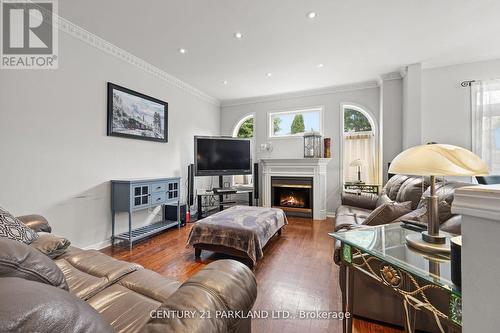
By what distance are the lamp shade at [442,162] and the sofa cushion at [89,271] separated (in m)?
1.66

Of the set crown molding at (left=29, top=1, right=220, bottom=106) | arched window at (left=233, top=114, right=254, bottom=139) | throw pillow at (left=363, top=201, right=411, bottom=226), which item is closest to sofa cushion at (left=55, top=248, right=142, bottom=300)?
throw pillow at (left=363, top=201, right=411, bottom=226)

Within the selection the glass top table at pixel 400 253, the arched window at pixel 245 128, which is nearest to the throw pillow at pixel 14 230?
the glass top table at pixel 400 253

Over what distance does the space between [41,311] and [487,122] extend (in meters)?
4.95

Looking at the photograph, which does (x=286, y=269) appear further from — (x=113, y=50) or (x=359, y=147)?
(x=113, y=50)

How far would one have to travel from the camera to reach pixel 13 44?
7.31 feet

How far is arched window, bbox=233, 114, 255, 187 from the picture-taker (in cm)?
555

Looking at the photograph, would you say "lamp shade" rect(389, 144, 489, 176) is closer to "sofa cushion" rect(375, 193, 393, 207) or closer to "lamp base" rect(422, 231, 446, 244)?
"lamp base" rect(422, 231, 446, 244)

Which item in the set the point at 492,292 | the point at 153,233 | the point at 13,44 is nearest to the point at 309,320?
the point at 492,292

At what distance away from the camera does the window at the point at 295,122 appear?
4930mm

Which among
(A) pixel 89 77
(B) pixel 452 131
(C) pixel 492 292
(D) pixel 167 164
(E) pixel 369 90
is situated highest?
(E) pixel 369 90

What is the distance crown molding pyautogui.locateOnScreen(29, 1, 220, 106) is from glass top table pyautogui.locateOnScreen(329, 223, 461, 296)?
3.54 metres

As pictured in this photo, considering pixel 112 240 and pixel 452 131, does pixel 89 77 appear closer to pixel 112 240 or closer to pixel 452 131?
pixel 112 240

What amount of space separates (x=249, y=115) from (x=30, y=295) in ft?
17.6

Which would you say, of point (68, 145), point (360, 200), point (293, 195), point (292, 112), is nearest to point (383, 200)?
point (360, 200)
